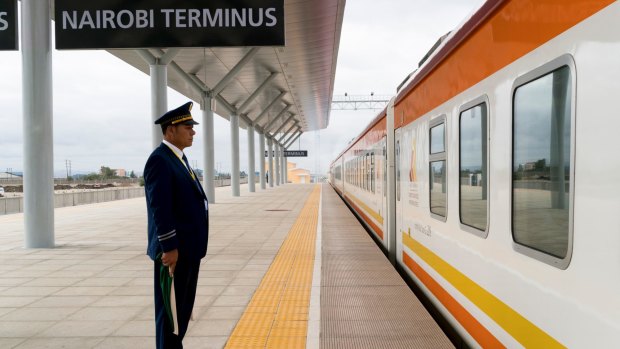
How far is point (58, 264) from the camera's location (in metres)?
7.61

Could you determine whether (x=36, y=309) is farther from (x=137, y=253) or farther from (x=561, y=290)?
(x=561, y=290)

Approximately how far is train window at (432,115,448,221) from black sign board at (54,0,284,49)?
2.99 m

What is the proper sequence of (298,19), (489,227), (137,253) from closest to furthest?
(489,227) < (137,253) < (298,19)

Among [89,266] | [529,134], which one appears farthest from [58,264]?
[529,134]

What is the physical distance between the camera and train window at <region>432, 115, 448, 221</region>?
4223 mm

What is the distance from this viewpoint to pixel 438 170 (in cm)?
444

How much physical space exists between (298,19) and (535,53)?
13656 mm

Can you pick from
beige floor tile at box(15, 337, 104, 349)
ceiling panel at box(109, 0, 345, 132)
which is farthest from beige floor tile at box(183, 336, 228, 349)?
ceiling panel at box(109, 0, 345, 132)

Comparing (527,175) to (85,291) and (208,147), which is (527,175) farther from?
(208,147)

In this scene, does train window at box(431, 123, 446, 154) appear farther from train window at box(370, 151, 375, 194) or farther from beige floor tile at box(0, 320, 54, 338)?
train window at box(370, 151, 375, 194)

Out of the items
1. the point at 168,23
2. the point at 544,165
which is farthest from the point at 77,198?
the point at 544,165

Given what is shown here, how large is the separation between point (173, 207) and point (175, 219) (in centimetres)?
8

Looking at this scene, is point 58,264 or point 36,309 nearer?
point 36,309

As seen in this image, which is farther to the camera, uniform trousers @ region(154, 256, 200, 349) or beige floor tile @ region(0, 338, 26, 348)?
beige floor tile @ region(0, 338, 26, 348)
